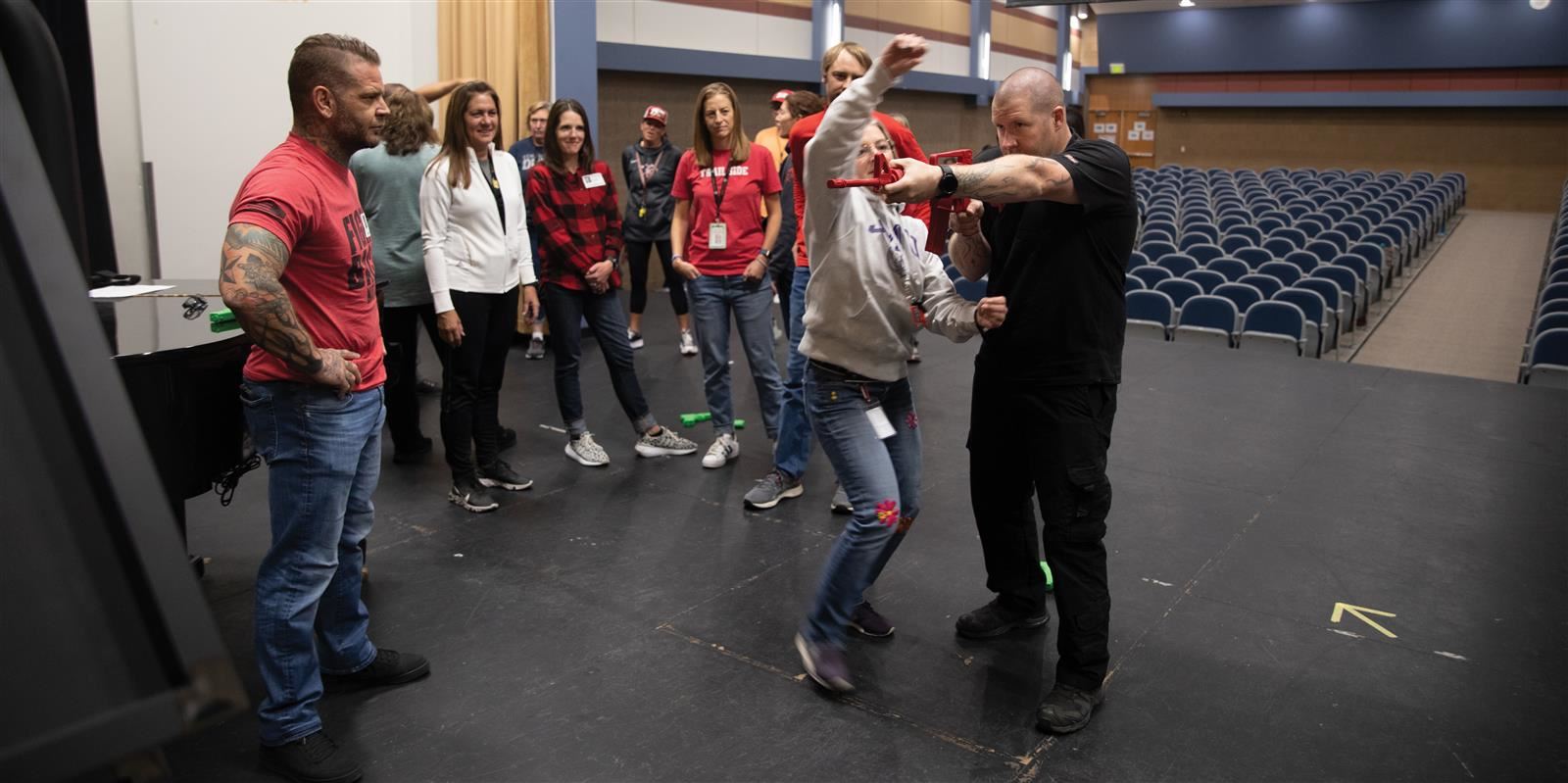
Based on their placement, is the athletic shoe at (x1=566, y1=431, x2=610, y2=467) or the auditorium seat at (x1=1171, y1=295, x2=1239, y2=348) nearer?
the athletic shoe at (x1=566, y1=431, x2=610, y2=467)

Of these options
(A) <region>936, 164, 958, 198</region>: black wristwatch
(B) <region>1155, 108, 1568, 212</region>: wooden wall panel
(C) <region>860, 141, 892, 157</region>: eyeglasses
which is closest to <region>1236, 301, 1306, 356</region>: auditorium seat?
(C) <region>860, 141, 892, 157</region>: eyeglasses

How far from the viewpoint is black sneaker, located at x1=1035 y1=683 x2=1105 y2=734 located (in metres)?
2.57

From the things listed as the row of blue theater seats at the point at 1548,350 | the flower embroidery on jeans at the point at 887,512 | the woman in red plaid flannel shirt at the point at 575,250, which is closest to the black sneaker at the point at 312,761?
the flower embroidery on jeans at the point at 887,512

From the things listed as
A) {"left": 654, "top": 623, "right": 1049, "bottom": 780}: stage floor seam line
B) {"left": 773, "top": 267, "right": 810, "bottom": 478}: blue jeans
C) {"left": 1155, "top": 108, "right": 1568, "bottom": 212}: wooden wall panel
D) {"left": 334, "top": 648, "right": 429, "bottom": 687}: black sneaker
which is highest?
Result: {"left": 1155, "top": 108, "right": 1568, "bottom": 212}: wooden wall panel

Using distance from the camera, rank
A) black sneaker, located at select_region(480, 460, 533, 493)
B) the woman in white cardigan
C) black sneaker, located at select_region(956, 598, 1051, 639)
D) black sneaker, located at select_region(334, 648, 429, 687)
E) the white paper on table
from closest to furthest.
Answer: black sneaker, located at select_region(334, 648, 429, 687), black sneaker, located at select_region(956, 598, 1051, 639), the white paper on table, the woman in white cardigan, black sneaker, located at select_region(480, 460, 533, 493)

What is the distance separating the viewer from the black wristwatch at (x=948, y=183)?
7.48ft

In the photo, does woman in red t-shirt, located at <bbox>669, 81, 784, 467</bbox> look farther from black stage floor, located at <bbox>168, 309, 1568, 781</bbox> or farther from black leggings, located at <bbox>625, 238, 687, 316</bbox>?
black leggings, located at <bbox>625, 238, 687, 316</bbox>

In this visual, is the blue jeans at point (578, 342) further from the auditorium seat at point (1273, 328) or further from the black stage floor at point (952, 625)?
the auditorium seat at point (1273, 328)

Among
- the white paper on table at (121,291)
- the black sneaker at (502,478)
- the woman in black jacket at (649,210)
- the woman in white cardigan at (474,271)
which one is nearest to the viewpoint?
the white paper on table at (121,291)

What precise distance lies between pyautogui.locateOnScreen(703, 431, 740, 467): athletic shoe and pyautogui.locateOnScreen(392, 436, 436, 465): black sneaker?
3.98ft

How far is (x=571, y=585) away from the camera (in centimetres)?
341

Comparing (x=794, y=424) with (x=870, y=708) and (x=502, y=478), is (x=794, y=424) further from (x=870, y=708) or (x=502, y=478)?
(x=870, y=708)

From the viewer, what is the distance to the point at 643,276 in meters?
6.98

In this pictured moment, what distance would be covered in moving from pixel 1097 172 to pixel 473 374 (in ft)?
8.41
